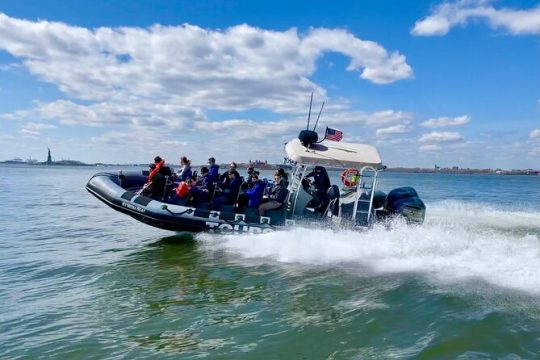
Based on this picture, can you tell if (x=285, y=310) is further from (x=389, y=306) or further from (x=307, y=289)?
(x=389, y=306)

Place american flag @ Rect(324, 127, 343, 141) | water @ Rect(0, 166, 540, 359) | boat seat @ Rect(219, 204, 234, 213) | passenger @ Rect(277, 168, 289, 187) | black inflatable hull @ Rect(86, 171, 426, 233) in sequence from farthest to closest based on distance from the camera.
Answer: boat seat @ Rect(219, 204, 234, 213) → american flag @ Rect(324, 127, 343, 141) → passenger @ Rect(277, 168, 289, 187) → black inflatable hull @ Rect(86, 171, 426, 233) → water @ Rect(0, 166, 540, 359)

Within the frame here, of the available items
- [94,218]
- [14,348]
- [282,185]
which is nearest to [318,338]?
[14,348]

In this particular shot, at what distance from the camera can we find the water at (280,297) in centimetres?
456

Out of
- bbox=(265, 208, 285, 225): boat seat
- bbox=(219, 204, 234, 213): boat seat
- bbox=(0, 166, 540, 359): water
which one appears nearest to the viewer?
bbox=(0, 166, 540, 359): water

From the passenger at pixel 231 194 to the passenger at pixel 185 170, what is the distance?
1.37 m

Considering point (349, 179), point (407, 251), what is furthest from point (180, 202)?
point (407, 251)

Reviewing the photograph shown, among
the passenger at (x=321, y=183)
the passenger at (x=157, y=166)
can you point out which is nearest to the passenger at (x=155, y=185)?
the passenger at (x=157, y=166)

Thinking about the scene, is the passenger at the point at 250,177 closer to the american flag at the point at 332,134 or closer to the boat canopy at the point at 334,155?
the boat canopy at the point at 334,155

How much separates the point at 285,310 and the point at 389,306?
134cm

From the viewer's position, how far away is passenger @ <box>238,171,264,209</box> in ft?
31.7

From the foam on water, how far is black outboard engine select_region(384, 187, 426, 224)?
0.29 metres

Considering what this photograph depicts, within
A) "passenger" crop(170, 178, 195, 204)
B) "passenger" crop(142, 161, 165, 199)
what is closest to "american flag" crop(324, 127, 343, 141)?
"passenger" crop(170, 178, 195, 204)

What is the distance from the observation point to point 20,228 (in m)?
13.3

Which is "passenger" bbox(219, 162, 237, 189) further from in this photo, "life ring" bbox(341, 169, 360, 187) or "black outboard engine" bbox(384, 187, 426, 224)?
"black outboard engine" bbox(384, 187, 426, 224)
